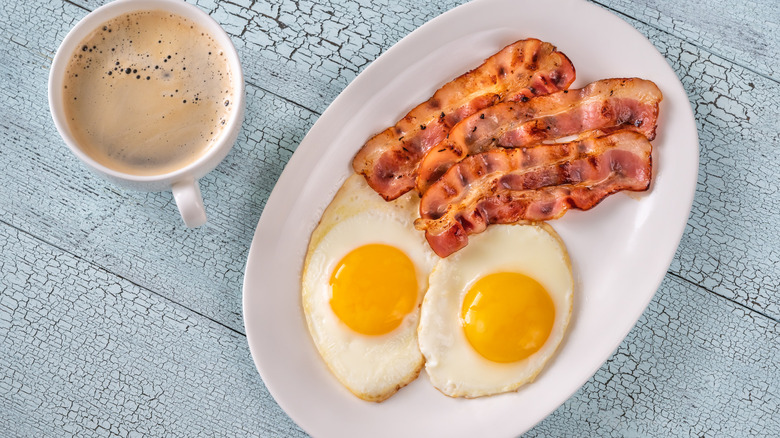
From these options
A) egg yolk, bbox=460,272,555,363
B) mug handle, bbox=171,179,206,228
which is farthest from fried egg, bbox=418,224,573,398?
mug handle, bbox=171,179,206,228

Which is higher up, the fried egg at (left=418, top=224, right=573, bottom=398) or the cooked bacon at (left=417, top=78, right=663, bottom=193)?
the cooked bacon at (left=417, top=78, right=663, bottom=193)

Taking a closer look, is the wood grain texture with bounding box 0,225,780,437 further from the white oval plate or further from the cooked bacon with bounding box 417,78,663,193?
the cooked bacon with bounding box 417,78,663,193

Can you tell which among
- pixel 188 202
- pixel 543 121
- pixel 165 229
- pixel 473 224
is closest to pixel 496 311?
pixel 473 224

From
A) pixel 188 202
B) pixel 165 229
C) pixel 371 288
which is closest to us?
pixel 188 202

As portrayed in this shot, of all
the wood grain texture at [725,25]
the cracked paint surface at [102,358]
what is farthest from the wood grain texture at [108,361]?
the wood grain texture at [725,25]

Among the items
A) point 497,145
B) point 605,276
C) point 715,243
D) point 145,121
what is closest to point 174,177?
point 145,121

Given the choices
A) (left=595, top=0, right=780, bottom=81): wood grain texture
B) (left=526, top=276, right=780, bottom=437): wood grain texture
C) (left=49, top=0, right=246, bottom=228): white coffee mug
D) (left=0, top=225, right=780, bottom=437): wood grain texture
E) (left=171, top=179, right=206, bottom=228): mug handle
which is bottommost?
(left=0, top=225, right=780, bottom=437): wood grain texture

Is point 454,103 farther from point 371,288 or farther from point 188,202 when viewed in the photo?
point 188,202

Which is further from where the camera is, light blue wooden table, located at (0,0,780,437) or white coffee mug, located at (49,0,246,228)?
light blue wooden table, located at (0,0,780,437)
